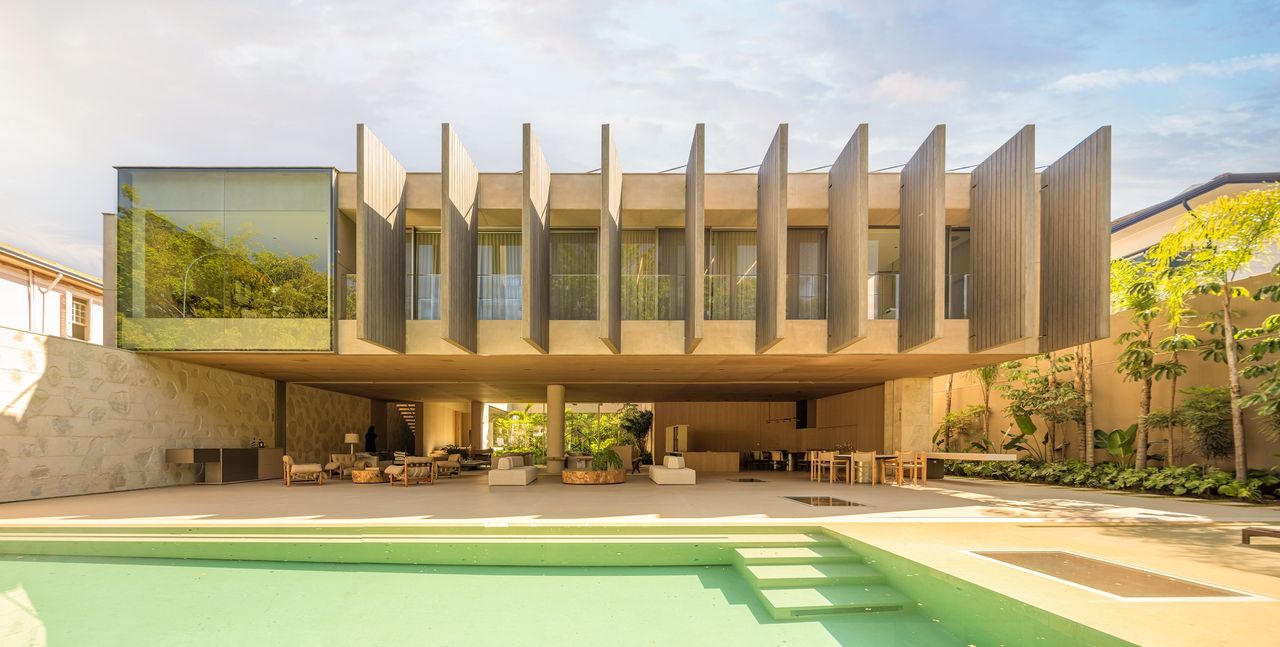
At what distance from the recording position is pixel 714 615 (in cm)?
514

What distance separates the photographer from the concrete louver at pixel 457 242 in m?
10.6

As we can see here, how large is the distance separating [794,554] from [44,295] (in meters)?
21.2

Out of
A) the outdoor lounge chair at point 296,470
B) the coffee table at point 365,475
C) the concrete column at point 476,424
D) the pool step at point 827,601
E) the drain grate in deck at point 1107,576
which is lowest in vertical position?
the concrete column at point 476,424

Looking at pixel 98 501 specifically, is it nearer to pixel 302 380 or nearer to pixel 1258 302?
pixel 302 380

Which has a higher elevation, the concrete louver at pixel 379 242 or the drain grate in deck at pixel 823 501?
the concrete louver at pixel 379 242

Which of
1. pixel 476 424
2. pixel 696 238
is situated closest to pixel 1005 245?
pixel 696 238

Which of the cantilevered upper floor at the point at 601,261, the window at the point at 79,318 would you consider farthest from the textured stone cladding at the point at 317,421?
the window at the point at 79,318

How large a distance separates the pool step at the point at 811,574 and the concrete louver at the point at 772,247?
5.08 m

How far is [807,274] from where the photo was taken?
12773 millimetres

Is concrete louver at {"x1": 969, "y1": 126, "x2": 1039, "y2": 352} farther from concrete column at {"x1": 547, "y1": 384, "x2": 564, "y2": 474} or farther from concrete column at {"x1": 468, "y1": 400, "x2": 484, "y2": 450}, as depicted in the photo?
concrete column at {"x1": 468, "y1": 400, "x2": 484, "y2": 450}

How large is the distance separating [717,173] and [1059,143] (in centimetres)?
635

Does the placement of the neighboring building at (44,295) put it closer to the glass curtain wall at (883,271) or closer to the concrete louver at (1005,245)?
the glass curtain wall at (883,271)

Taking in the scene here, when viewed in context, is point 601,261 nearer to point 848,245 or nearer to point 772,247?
point 772,247

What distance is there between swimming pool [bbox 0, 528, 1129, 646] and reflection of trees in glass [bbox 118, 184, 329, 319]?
550 cm
